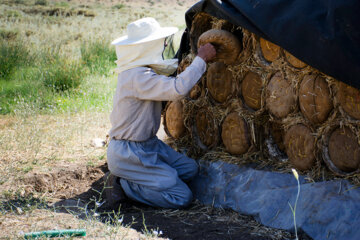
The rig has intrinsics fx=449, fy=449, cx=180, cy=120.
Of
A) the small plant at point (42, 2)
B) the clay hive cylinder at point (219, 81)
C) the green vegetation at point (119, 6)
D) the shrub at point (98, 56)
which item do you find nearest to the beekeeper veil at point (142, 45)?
the clay hive cylinder at point (219, 81)

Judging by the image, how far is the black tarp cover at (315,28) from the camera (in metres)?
2.86

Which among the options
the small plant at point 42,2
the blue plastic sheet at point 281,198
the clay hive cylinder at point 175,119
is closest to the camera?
the blue plastic sheet at point 281,198

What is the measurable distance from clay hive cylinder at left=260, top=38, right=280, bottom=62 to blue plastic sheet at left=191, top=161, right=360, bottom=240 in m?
0.95

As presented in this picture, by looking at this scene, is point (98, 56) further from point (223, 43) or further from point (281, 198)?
point (281, 198)

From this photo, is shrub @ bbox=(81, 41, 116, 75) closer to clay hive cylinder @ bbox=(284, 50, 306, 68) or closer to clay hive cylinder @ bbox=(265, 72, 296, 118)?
clay hive cylinder @ bbox=(265, 72, 296, 118)

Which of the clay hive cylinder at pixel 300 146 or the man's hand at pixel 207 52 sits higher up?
the man's hand at pixel 207 52

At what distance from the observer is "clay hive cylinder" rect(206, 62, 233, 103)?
4125mm

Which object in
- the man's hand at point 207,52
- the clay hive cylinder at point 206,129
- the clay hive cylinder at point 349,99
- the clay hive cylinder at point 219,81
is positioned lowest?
the clay hive cylinder at point 206,129

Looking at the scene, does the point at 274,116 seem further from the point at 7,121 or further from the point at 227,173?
the point at 7,121

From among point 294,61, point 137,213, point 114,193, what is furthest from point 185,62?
point 137,213

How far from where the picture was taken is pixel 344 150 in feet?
10.5

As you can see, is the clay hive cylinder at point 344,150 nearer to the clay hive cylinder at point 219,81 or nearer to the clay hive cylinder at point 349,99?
the clay hive cylinder at point 349,99

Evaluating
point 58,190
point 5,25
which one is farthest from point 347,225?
point 5,25

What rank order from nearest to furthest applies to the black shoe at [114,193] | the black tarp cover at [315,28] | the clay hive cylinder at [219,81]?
1. the black tarp cover at [315,28]
2. the black shoe at [114,193]
3. the clay hive cylinder at [219,81]
